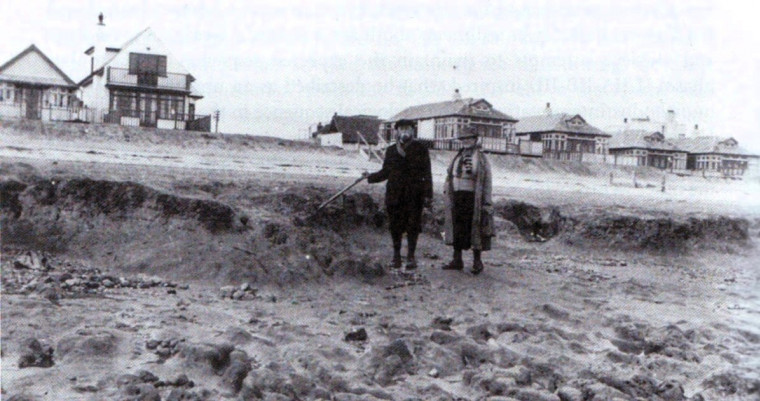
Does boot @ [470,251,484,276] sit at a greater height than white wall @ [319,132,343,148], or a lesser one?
lesser

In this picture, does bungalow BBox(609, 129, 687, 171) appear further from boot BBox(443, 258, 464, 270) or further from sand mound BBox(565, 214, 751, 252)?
boot BBox(443, 258, 464, 270)

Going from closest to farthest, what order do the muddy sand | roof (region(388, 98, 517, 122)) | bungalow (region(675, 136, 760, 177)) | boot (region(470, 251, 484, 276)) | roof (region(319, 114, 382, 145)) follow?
the muddy sand → boot (region(470, 251, 484, 276)) → roof (region(388, 98, 517, 122)) → roof (region(319, 114, 382, 145)) → bungalow (region(675, 136, 760, 177))

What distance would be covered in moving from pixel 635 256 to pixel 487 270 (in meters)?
4.07

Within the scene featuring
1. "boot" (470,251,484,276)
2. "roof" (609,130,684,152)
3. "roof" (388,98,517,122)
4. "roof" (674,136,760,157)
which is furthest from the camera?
"roof" (609,130,684,152)

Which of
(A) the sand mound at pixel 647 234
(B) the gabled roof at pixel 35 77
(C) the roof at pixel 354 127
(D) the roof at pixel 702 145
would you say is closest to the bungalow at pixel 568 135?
(D) the roof at pixel 702 145

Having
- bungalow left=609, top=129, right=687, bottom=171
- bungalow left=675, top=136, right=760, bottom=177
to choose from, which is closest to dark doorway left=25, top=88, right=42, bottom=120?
bungalow left=609, top=129, right=687, bottom=171

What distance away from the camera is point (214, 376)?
470cm

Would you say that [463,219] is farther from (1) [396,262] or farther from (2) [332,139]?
(2) [332,139]

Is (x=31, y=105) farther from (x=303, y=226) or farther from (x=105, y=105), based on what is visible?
(x=303, y=226)

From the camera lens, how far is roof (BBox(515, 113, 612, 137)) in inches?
2235

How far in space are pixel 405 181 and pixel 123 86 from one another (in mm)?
35347

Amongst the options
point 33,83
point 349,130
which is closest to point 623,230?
point 33,83

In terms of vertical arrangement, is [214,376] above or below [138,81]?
below

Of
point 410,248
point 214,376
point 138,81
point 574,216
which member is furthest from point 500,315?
point 138,81
